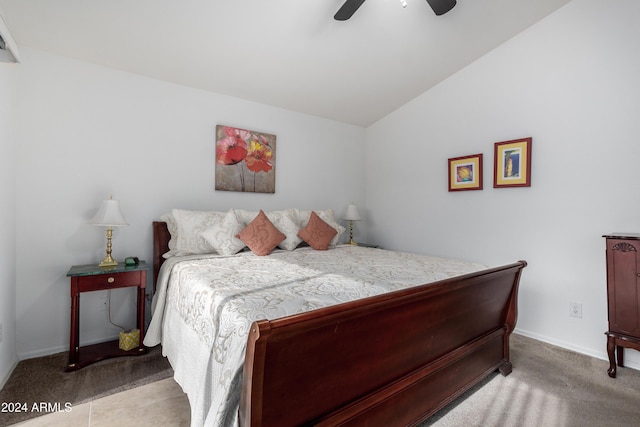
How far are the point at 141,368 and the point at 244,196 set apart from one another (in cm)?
185

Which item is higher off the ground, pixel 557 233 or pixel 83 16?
pixel 83 16

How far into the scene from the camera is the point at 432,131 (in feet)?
12.0

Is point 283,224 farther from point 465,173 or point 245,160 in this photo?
point 465,173

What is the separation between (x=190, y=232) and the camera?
104 inches

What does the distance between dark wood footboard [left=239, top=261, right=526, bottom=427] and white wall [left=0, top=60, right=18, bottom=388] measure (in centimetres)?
209

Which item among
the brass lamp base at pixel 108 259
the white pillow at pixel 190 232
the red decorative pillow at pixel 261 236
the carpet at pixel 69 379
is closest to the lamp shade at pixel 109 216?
the brass lamp base at pixel 108 259

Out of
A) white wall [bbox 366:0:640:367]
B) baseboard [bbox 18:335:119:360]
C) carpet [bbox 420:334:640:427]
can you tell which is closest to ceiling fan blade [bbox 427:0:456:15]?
white wall [bbox 366:0:640:367]

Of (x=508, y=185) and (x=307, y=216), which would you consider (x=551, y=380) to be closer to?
(x=508, y=185)

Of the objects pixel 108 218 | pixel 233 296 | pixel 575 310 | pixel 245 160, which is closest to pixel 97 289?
pixel 108 218

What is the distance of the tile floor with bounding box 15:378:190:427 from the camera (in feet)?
5.27

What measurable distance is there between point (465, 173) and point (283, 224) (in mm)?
2088

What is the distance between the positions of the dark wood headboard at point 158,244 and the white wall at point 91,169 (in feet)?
0.51

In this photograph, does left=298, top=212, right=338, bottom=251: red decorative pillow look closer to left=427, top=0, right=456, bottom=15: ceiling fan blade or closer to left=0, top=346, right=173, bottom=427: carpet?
left=0, top=346, right=173, bottom=427: carpet

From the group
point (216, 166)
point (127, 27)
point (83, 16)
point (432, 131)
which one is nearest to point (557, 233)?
point (432, 131)
